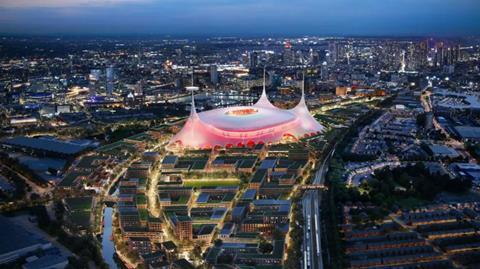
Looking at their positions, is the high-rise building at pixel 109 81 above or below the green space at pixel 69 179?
above

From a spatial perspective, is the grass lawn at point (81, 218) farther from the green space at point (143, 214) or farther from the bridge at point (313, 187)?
the bridge at point (313, 187)

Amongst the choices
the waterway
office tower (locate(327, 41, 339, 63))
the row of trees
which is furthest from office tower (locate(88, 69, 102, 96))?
office tower (locate(327, 41, 339, 63))

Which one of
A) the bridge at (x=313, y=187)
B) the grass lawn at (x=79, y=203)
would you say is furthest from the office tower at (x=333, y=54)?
the grass lawn at (x=79, y=203)

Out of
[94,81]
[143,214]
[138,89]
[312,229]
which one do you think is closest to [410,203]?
[312,229]

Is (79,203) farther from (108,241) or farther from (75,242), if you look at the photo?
(75,242)

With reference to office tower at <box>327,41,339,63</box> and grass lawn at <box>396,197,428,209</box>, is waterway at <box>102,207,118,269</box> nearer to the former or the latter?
grass lawn at <box>396,197,428,209</box>
